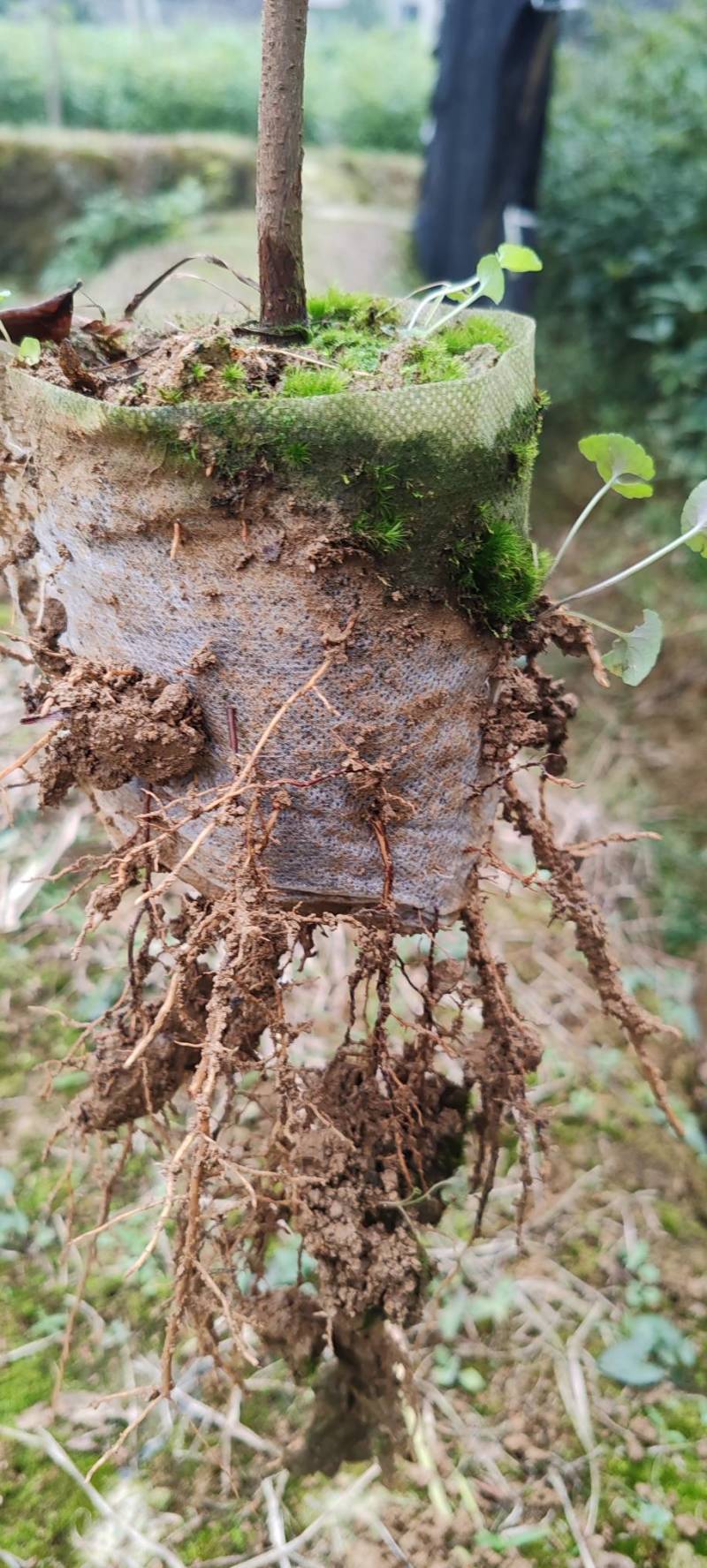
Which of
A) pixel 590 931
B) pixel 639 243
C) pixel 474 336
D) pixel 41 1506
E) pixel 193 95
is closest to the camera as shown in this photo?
pixel 474 336

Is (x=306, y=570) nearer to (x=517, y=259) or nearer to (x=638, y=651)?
(x=638, y=651)

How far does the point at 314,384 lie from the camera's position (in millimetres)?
864

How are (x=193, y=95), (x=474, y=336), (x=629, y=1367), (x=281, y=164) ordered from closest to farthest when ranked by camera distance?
1. (x=281, y=164)
2. (x=474, y=336)
3. (x=629, y=1367)
4. (x=193, y=95)

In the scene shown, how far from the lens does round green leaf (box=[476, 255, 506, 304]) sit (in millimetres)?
1043

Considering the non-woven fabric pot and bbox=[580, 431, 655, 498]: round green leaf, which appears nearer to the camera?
the non-woven fabric pot

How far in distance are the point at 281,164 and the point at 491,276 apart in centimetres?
24

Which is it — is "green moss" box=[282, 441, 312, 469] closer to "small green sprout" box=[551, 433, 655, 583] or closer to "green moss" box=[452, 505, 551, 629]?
"green moss" box=[452, 505, 551, 629]

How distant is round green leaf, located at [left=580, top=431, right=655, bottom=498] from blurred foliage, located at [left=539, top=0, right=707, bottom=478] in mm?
2507

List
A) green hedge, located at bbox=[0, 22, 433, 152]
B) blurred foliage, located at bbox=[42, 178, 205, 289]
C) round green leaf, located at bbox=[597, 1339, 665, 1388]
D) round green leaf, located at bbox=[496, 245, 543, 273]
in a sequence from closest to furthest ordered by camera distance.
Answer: round green leaf, located at bbox=[496, 245, 543, 273] → round green leaf, located at bbox=[597, 1339, 665, 1388] → blurred foliage, located at bbox=[42, 178, 205, 289] → green hedge, located at bbox=[0, 22, 433, 152]

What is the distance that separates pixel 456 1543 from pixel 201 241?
15.1ft

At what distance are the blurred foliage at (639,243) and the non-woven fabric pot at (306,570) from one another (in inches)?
107

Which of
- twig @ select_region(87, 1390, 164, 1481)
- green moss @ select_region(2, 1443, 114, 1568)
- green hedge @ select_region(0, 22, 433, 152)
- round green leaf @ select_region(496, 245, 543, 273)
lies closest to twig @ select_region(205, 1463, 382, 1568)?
green moss @ select_region(2, 1443, 114, 1568)

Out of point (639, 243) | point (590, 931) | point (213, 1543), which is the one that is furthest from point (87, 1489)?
point (639, 243)

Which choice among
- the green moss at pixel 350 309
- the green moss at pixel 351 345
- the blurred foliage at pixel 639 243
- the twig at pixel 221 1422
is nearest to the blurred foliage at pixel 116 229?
the blurred foliage at pixel 639 243
